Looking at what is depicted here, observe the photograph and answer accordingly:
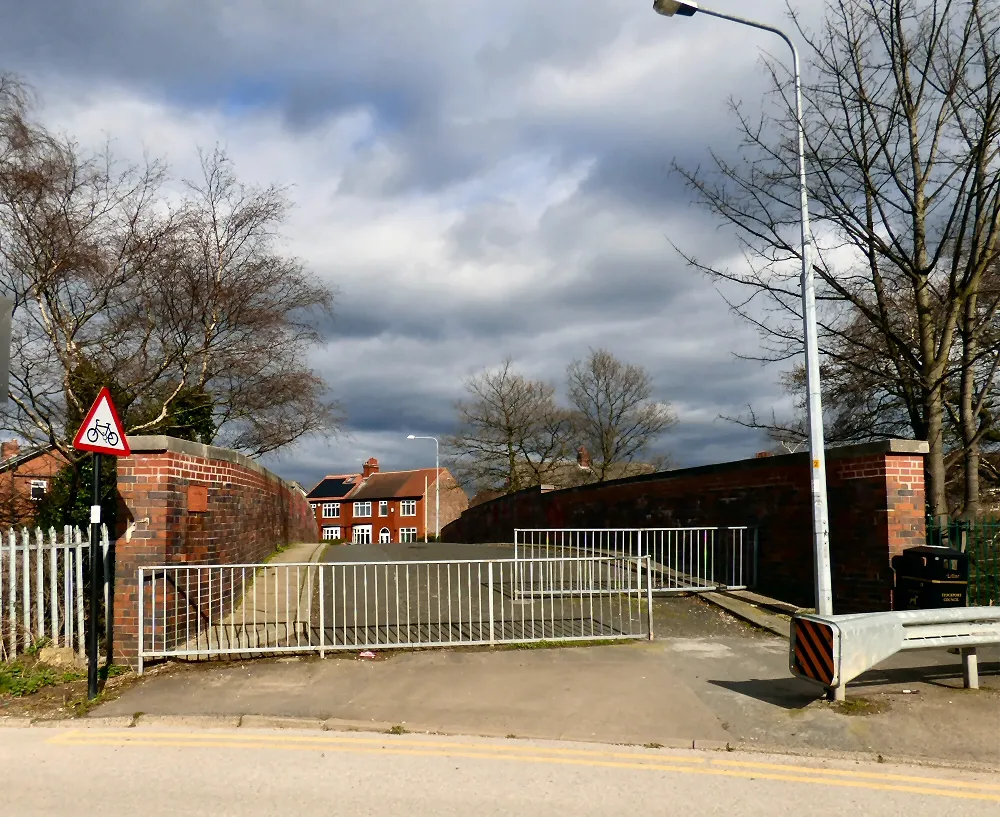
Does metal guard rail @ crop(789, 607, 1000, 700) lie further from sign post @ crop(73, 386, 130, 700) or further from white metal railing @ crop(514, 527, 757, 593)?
sign post @ crop(73, 386, 130, 700)

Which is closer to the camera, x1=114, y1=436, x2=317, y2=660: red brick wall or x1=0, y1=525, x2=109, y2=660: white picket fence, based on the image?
x1=0, y1=525, x2=109, y2=660: white picket fence

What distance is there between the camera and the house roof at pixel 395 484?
263ft

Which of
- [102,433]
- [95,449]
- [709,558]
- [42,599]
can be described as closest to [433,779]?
[95,449]

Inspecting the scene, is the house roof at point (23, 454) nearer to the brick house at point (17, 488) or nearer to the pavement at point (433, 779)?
the brick house at point (17, 488)

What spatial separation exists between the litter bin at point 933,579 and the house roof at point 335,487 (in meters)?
80.7

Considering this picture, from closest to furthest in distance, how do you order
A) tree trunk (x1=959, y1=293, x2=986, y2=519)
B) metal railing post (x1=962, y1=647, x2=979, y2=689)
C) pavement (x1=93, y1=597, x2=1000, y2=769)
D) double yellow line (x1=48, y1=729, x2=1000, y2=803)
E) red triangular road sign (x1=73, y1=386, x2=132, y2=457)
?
double yellow line (x1=48, y1=729, x2=1000, y2=803)
pavement (x1=93, y1=597, x2=1000, y2=769)
metal railing post (x1=962, y1=647, x2=979, y2=689)
red triangular road sign (x1=73, y1=386, x2=132, y2=457)
tree trunk (x1=959, y1=293, x2=986, y2=519)

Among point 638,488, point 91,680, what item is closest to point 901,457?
point 638,488

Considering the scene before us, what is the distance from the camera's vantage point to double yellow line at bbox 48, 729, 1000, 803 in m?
5.19

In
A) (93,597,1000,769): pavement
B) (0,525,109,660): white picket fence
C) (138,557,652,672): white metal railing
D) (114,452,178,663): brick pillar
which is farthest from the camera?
(138,557,652,672): white metal railing

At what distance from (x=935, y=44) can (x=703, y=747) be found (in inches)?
403

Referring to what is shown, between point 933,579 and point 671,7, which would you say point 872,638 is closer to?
point 933,579

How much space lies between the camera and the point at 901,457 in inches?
379

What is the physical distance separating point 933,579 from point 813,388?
267cm

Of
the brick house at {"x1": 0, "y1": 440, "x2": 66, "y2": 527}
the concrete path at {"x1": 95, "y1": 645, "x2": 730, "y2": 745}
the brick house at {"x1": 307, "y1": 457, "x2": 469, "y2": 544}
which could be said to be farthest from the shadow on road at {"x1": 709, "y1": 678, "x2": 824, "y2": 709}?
the brick house at {"x1": 307, "y1": 457, "x2": 469, "y2": 544}
